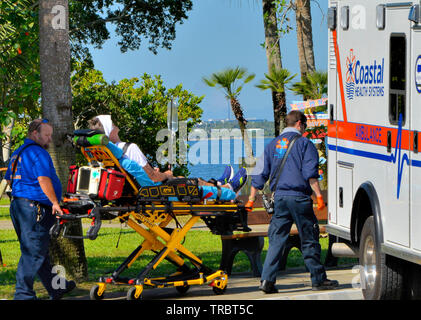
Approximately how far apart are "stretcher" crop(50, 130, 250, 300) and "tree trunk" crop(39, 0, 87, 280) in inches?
53.2

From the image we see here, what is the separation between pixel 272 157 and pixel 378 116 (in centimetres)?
156

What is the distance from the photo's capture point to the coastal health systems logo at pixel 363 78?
8.09m

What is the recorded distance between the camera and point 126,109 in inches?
1259

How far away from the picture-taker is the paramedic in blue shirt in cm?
902

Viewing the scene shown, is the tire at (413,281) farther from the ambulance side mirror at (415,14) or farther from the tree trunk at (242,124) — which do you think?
the tree trunk at (242,124)

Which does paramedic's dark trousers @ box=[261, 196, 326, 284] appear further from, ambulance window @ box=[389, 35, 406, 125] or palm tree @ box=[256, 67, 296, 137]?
palm tree @ box=[256, 67, 296, 137]

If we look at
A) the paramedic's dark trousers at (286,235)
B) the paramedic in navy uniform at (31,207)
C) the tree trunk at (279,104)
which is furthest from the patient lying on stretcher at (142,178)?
the tree trunk at (279,104)

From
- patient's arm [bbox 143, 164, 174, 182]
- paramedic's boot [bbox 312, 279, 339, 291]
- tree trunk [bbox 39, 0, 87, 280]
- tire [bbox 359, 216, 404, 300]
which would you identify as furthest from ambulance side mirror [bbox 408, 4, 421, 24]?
tree trunk [bbox 39, 0, 87, 280]

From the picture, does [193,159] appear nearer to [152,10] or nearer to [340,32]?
[152,10]

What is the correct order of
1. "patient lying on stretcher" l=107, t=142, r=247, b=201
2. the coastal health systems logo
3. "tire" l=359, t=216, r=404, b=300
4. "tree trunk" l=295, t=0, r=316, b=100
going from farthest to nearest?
"tree trunk" l=295, t=0, r=316, b=100 → "patient lying on stretcher" l=107, t=142, r=247, b=201 → the coastal health systems logo → "tire" l=359, t=216, r=404, b=300

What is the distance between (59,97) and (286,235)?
3217 millimetres

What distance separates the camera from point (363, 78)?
8.56m

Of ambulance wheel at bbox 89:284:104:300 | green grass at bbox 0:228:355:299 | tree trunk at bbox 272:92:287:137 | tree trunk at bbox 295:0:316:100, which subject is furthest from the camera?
tree trunk at bbox 272:92:287:137

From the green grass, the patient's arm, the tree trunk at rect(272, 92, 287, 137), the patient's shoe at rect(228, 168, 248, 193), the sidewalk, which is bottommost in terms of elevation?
the green grass
